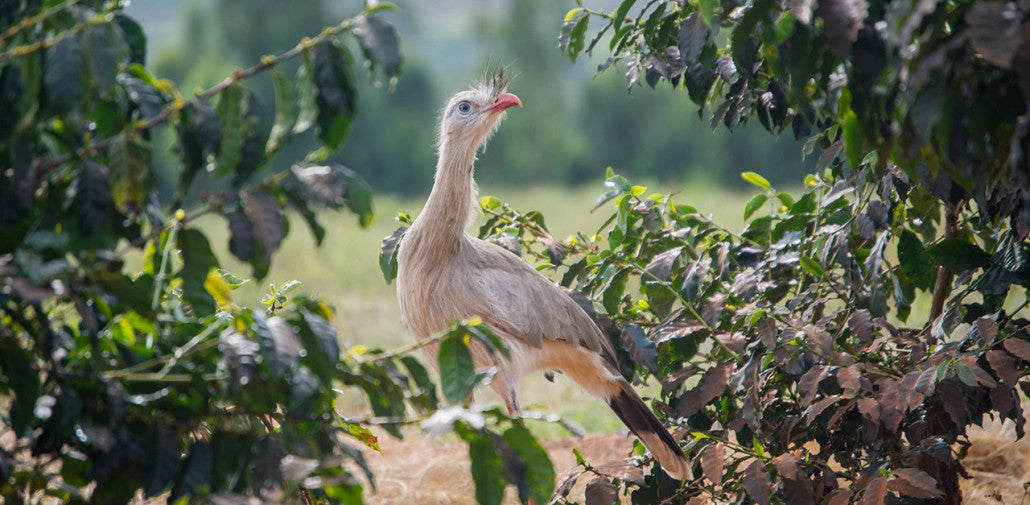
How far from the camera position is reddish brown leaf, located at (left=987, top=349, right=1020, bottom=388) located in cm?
171

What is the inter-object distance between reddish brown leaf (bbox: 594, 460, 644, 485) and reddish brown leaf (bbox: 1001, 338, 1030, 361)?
2.64 feet

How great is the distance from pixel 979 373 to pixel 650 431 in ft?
3.07

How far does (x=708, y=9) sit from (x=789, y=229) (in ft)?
3.92

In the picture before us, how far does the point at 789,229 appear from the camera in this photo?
7.57 ft

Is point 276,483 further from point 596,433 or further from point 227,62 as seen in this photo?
point 227,62

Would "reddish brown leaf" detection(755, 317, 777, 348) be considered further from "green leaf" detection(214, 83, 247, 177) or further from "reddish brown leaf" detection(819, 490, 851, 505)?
"green leaf" detection(214, 83, 247, 177)

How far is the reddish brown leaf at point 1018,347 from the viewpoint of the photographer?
1.69 metres

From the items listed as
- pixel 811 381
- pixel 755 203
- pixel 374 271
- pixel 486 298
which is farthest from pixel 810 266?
pixel 374 271

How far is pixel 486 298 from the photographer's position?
2602 mm

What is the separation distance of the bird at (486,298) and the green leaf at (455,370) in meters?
1.43

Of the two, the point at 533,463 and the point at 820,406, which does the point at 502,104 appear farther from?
the point at 533,463

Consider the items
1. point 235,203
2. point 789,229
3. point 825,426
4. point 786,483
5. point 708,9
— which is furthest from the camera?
point 789,229

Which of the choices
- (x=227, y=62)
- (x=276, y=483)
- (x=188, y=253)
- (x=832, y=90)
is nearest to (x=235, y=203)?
(x=188, y=253)

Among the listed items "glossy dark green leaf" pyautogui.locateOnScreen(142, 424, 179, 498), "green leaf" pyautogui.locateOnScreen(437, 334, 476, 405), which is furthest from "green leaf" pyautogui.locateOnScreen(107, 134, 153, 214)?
"green leaf" pyautogui.locateOnScreen(437, 334, 476, 405)
